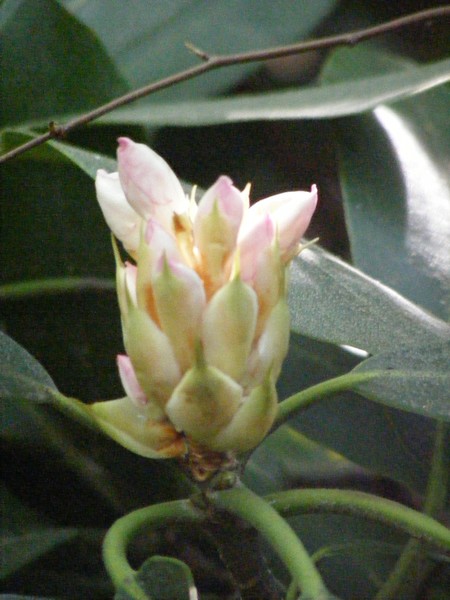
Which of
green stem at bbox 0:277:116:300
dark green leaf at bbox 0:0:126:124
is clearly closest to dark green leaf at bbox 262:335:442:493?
green stem at bbox 0:277:116:300

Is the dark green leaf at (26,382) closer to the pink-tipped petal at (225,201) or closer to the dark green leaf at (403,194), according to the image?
the pink-tipped petal at (225,201)

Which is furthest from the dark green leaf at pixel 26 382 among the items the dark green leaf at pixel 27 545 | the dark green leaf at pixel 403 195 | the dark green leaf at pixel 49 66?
the dark green leaf at pixel 49 66

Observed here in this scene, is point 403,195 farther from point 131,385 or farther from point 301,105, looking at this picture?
point 131,385

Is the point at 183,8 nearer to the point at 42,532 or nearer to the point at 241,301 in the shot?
the point at 42,532

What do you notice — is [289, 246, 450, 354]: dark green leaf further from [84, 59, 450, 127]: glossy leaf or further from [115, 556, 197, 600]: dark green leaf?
[84, 59, 450, 127]: glossy leaf

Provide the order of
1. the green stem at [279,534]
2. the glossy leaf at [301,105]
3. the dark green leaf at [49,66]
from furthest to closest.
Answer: the dark green leaf at [49,66] → the glossy leaf at [301,105] → the green stem at [279,534]

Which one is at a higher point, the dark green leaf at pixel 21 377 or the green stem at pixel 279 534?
the dark green leaf at pixel 21 377

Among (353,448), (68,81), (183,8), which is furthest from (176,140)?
(353,448)
